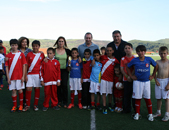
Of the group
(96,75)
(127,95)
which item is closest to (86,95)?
(96,75)

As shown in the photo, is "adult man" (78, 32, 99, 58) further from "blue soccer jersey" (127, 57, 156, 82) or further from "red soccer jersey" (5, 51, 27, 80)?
"red soccer jersey" (5, 51, 27, 80)

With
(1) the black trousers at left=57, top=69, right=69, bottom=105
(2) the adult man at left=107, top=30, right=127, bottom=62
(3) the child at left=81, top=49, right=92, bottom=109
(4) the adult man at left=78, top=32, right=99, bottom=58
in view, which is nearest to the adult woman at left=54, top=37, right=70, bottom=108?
(1) the black trousers at left=57, top=69, right=69, bottom=105

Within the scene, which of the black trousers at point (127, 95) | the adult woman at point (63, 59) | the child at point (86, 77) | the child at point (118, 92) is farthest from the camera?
the adult woman at point (63, 59)

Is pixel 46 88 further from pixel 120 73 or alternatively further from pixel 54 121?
pixel 120 73

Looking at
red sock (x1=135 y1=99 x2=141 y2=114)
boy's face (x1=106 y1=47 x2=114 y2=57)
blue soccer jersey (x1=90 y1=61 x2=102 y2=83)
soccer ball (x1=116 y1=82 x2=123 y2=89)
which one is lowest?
red sock (x1=135 y1=99 x2=141 y2=114)

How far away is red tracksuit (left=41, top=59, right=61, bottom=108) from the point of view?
4.63 m

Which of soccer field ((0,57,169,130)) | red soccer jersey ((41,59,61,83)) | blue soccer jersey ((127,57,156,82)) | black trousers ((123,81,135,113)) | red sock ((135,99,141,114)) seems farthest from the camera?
red soccer jersey ((41,59,61,83))

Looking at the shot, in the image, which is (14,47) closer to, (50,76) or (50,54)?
(50,54)

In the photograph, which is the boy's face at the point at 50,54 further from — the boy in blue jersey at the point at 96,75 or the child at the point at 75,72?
the boy in blue jersey at the point at 96,75

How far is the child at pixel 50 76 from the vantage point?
4.63 metres

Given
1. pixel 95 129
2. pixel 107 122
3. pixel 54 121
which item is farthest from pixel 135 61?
pixel 54 121

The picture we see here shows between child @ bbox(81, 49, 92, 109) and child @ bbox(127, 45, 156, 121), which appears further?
child @ bbox(81, 49, 92, 109)

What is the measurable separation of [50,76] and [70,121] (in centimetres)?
143

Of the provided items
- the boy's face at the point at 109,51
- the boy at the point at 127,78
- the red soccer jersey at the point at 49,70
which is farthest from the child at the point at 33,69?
the boy at the point at 127,78
